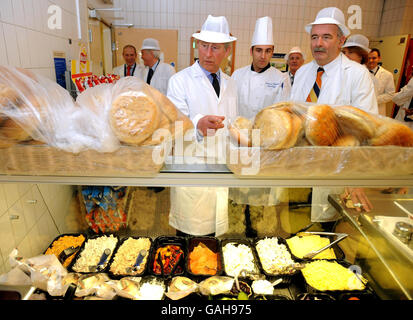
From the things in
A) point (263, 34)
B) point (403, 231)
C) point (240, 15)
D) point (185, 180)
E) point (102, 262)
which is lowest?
point (102, 262)

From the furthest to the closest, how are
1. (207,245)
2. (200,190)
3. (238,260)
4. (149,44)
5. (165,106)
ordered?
1. (149,44)
2. (200,190)
3. (207,245)
4. (238,260)
5. (165,106)

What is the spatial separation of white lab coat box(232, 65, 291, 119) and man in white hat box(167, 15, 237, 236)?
0.83 meters

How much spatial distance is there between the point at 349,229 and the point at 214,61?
1554 millimetres

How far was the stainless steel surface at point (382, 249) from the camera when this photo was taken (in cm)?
130

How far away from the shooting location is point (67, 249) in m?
1.54

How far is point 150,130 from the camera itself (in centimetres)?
90

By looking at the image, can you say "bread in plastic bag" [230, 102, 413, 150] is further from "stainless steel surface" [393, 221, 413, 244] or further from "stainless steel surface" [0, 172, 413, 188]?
"stainless steel surface" [393, 221, 413, 244]

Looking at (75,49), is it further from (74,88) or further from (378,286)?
(378,286)

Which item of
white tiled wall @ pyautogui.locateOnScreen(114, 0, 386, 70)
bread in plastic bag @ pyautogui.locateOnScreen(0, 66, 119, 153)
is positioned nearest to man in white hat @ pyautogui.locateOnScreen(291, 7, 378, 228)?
bread in plastic bag @ pyautogui.locateOnScreen(0, 66, 119, 153)

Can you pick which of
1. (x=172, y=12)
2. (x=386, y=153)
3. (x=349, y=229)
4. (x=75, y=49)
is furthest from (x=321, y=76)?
(x=172, y=12)

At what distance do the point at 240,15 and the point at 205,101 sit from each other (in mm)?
4428

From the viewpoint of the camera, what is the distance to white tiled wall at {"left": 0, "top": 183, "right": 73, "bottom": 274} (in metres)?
1.32

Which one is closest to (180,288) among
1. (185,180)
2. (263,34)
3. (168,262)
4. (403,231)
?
(168,262)

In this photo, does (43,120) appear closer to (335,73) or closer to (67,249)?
(67,249)
